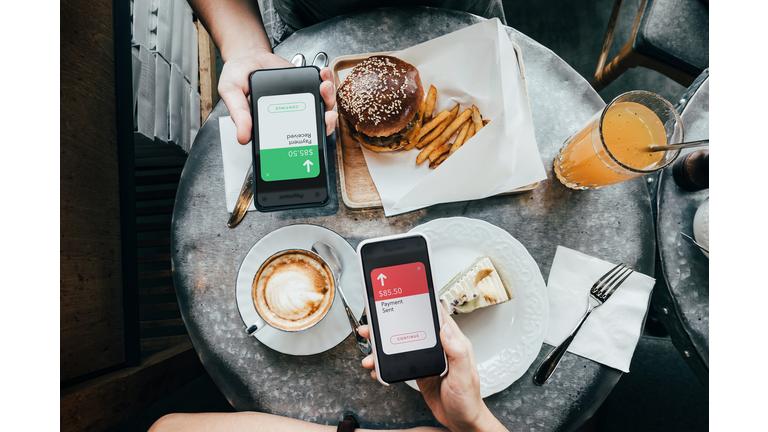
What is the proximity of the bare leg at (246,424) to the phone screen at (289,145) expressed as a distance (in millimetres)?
699

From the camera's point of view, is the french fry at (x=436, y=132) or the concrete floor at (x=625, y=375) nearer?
the french fry at (x=436, y=132)

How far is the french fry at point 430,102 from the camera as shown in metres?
1.23

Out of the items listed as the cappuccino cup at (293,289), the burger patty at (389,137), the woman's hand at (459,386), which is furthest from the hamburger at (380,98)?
the woman's hand at (459,386)

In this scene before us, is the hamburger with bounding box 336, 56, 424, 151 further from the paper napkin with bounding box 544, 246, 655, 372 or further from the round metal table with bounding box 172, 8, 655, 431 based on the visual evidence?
the paper napkin with bounding box 544, 246, 655, 372

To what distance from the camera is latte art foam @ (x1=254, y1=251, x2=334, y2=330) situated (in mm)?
1098

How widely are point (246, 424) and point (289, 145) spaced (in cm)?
92

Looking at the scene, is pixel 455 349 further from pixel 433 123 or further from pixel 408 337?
pixel 433 123

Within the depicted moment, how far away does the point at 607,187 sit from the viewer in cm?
120

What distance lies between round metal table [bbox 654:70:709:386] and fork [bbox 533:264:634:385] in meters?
0.15

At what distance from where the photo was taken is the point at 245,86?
114cm

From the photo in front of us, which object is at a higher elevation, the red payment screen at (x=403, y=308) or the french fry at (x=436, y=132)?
the french fry at (x=436, y=132)

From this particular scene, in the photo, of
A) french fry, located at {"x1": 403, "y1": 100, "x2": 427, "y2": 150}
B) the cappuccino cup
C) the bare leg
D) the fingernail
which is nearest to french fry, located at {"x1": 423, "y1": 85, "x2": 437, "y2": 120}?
french fry, located at {"x1": 403, "y1": 100, "x2": 427, "y2": 150}

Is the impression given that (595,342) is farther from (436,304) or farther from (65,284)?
(65,284)

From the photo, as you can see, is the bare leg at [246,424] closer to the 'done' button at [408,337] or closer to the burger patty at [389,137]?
the 'done' button at [408,337]
